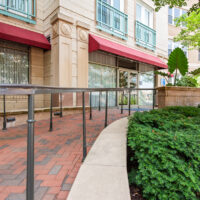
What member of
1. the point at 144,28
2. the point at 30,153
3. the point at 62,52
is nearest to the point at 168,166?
the point at 30,153

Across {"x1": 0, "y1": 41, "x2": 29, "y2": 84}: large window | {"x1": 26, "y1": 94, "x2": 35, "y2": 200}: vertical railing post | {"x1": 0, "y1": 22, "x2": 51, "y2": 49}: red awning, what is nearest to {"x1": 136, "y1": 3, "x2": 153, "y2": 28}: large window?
{"x1": 0, "y1": 22, "x2": 51, "y2": 49}: red awning

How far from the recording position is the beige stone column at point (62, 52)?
572cm

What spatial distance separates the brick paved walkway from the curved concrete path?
0.18 meters

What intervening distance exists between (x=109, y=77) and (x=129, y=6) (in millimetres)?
4605

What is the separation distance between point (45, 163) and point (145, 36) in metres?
10.3

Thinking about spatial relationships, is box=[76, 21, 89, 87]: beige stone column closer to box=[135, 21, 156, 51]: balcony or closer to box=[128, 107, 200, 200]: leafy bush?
box=[135, 21, 156, 51]: balcony

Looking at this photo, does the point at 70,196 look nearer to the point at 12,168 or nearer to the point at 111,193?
the point at 111,193

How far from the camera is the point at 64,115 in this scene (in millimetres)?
5664

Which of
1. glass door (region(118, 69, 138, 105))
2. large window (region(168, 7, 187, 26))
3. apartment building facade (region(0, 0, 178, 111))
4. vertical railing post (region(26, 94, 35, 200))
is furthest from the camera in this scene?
large window (region(168, 7, 187, 26))

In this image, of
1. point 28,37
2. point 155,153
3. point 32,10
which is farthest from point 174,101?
point 32,10

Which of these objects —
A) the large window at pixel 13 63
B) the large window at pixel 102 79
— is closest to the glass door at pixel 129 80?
the large window at pixel 102 79

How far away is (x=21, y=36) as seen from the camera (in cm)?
510

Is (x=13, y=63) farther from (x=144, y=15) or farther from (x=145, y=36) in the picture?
(x=144, y=15)

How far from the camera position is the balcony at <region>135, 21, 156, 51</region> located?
923cm
